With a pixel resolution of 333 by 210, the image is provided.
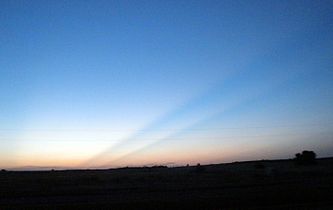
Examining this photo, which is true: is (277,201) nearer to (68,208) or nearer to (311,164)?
(68,208)

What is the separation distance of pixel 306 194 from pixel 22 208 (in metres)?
22.5

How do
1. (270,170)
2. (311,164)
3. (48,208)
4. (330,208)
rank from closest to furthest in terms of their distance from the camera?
(330,208) → (48,208) → (270,170) → (311,164)

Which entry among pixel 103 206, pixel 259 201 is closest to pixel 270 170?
pixel 259 201

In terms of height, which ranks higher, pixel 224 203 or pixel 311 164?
pixel 311 164

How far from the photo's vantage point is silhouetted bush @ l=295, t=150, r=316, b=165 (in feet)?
354

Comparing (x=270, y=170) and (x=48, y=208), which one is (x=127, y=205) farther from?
(x=270, y=170)

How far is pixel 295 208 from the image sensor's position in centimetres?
2544

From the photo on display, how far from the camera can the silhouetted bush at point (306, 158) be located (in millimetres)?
107812

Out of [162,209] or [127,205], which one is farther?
[127,205]

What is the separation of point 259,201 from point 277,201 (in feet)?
4.24

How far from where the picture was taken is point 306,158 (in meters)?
108

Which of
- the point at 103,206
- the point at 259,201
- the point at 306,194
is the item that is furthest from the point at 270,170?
the point at 103,206

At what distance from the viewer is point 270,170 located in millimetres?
72500

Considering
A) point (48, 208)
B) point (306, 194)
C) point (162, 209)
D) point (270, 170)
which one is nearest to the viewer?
point (162, 209)
